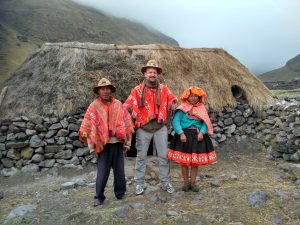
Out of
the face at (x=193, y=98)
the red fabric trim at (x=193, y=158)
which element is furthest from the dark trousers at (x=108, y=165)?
the face at (x=193, y=98)

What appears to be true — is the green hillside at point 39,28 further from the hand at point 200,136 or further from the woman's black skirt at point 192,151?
the hand at point 200,136

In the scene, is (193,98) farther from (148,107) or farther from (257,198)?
(257,198)

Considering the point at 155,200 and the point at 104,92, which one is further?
the point at 155,200

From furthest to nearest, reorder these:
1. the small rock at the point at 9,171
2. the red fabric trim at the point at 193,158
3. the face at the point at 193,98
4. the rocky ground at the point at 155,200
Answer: the small rock at the point at 9,171 < the face at the point at 193,98 < the red fabric trim at the point at 193,158 < the rocky ground at the point at 155,200

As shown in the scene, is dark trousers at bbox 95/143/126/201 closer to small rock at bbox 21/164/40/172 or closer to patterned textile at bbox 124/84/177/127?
patterned textile at bbox 124/84/177/127

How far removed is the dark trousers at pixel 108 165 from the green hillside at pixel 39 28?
146 feet

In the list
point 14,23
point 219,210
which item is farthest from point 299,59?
point 219,210

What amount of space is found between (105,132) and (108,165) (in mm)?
529

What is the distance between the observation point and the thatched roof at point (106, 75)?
7977 millimetres

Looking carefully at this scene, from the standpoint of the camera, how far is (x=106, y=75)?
8320mm

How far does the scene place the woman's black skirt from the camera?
5.33 metres

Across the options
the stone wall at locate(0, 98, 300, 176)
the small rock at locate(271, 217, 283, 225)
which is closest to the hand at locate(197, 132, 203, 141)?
the small rock at locate(271, 217, 283, 225)

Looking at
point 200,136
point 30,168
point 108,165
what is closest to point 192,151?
point 200,136

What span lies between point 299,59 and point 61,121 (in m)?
87.8
